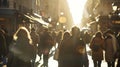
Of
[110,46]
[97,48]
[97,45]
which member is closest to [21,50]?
[110,46]

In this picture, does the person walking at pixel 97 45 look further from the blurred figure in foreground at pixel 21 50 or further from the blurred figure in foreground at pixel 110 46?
the blurred figure in foreground at pixel 21 50

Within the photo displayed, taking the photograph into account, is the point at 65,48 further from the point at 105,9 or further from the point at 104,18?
the point at 105,9

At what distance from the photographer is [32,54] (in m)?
9.53

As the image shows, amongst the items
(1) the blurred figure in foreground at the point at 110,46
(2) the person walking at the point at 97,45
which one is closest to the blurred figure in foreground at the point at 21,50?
(1) the blurred figure in foreground at the point at 110,46

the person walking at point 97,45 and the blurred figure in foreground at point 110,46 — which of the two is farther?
the person walking at point 97,45

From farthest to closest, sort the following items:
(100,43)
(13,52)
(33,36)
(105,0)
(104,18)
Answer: (105,0)
(104,18)
(33,36)
(100,43)
(13,52)

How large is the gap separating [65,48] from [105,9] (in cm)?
5057

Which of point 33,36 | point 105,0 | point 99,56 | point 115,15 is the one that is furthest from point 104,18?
point 99,56

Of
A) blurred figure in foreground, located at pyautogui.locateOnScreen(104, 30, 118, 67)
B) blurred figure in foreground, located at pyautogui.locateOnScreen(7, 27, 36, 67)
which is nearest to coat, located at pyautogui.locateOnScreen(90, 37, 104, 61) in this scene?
blurred figure in foreground, located at pyautogui.locateOnScreen(104, 30, 118, 67)

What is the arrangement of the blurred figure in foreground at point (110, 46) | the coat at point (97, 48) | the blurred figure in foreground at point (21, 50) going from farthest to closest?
the coat at point (97, 48) < the blurred figure in foreground at point (110, 46) < the blurred figure in foreground at point (21, 50)

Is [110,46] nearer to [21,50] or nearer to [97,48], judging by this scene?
[97,48]

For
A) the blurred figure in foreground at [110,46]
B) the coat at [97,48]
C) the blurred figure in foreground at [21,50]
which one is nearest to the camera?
the blurred figure in foreground at [21,50]

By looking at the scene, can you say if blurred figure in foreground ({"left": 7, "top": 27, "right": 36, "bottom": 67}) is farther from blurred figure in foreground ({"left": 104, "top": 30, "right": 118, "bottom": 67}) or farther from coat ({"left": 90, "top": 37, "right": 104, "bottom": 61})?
coat ({"left": 90, "top": 37, "right": 104, "bottom": 61})

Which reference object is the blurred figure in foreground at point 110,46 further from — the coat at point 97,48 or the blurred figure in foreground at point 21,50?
the blurred figure in foreground at point 21,50
